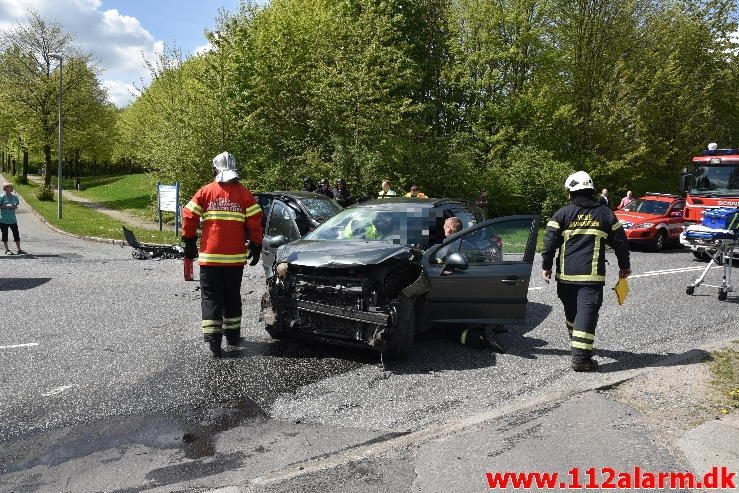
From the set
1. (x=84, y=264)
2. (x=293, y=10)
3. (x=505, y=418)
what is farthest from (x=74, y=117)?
(x=505, y=418)

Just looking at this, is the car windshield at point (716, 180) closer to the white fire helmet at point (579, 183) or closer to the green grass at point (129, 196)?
the white fire helmet at point (579, 183)

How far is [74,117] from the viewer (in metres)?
38.8

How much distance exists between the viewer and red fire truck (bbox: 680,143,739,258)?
51.0ft

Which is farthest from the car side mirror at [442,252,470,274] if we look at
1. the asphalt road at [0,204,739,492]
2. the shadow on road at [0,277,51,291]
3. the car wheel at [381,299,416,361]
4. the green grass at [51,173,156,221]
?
the green grass at [51,173,156,221]

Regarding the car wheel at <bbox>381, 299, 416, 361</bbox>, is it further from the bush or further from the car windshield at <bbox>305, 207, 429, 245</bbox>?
the bush

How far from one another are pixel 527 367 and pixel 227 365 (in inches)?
115

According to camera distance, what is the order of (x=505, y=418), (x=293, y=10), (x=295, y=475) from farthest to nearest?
(x=293, y=10), (x=505, y=418), (x=295, y=475)

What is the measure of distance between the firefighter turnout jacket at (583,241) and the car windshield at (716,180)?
1233 centimetres

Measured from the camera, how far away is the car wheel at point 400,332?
5.34m

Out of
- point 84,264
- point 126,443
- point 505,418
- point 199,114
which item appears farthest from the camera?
point 199,114

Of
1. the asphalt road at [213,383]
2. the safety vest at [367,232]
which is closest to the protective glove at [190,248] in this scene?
the asphalt road at [213,383]

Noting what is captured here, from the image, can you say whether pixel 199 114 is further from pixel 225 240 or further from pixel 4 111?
pixel 4 111

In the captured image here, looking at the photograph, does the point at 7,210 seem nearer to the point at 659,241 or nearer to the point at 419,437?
the point at 419,437

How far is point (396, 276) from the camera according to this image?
5.60 meters
